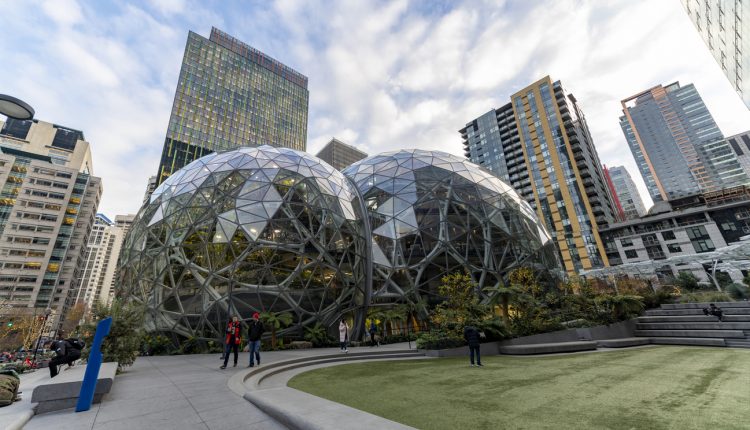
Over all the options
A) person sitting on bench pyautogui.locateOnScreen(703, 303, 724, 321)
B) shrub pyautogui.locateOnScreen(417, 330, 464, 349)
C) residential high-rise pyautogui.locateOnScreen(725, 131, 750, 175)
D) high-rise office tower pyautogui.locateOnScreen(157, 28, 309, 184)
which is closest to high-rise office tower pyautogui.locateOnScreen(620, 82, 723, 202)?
residential high-rise pyautogui.locateOnScreen(725, 131, 750, 175)

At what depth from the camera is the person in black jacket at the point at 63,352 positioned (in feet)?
27.9

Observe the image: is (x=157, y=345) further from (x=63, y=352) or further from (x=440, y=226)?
(x=440, y=226)

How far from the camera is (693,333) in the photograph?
1595 cm

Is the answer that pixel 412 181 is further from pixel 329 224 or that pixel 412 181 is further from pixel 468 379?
pixel 468 379

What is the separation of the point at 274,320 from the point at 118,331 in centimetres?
733

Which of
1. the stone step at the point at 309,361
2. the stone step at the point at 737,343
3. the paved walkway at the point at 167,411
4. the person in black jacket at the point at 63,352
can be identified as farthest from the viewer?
the stone step at the point at 737,343

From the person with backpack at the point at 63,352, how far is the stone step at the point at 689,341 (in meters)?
A: 26.7

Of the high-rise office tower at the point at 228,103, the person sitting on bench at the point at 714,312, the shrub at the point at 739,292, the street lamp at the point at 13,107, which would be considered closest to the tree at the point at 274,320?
the street lamp at the point at 13,107

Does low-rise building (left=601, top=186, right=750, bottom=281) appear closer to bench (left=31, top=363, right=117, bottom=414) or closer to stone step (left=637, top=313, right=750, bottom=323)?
stone step (left=637, top=313, right=750, bottom=323)

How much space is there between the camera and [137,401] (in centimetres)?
595

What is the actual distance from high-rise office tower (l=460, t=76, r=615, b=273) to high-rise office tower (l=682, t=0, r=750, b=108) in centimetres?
4611

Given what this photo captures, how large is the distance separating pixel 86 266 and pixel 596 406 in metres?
219

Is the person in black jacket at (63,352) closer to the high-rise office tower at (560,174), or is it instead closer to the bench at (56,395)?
the bench at (56,395)

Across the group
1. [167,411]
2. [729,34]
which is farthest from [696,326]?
[167,411]
